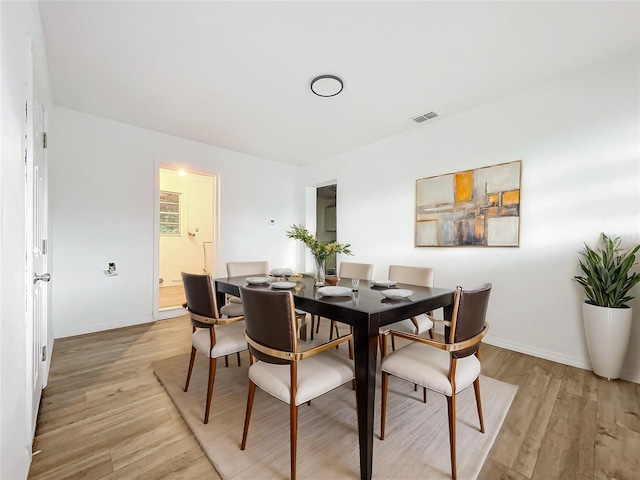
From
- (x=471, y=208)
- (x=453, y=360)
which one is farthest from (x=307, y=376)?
(x=471, y=208)

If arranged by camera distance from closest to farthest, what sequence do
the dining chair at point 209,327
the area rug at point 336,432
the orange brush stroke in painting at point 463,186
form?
the area rug at point 336,432 → the dining chair at point 209,327 → the orange brush stroke in painting at point 463,186

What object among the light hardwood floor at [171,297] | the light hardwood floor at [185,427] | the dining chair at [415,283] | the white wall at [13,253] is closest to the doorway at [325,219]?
the light hardwood floor at [171,297]

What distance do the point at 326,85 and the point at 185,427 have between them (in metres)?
2.96

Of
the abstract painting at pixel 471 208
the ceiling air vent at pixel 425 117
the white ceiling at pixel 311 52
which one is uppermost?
the white ceiling at pixel 311 52

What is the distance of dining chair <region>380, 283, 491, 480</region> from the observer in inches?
52.2

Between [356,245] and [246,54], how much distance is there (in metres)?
2.98

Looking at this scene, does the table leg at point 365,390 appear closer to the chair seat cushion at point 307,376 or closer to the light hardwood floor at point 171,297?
the chair seat cushion at point 307,376

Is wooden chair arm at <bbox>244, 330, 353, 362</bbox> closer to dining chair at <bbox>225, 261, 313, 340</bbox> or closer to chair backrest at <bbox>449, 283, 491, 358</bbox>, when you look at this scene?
chair backrest at <bbox>449, 283, 491, 358</bbox>

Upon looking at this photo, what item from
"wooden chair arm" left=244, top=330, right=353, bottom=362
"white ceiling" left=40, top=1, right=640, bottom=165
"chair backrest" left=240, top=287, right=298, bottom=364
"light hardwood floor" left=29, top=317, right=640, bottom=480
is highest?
"white ceiling" left=40, top=1, right=640, bottom=165

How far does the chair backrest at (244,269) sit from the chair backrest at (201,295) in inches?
34.7

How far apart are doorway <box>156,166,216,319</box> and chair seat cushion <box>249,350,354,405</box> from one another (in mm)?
4978

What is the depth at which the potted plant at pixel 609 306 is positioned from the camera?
83.4 inches

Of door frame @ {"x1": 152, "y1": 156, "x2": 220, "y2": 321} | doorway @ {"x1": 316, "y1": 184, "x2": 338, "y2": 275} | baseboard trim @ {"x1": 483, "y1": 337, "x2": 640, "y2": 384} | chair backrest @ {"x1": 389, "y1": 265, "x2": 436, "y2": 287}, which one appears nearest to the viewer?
baseboard trim @ {"x1": 483, "y1": 337, "x2": 640, "y2": 384}

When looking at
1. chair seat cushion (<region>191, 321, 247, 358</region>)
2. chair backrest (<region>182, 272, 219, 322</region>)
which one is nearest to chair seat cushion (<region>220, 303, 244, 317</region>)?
chair seat cushion (<region>191, 321, 247, 358</region>)
